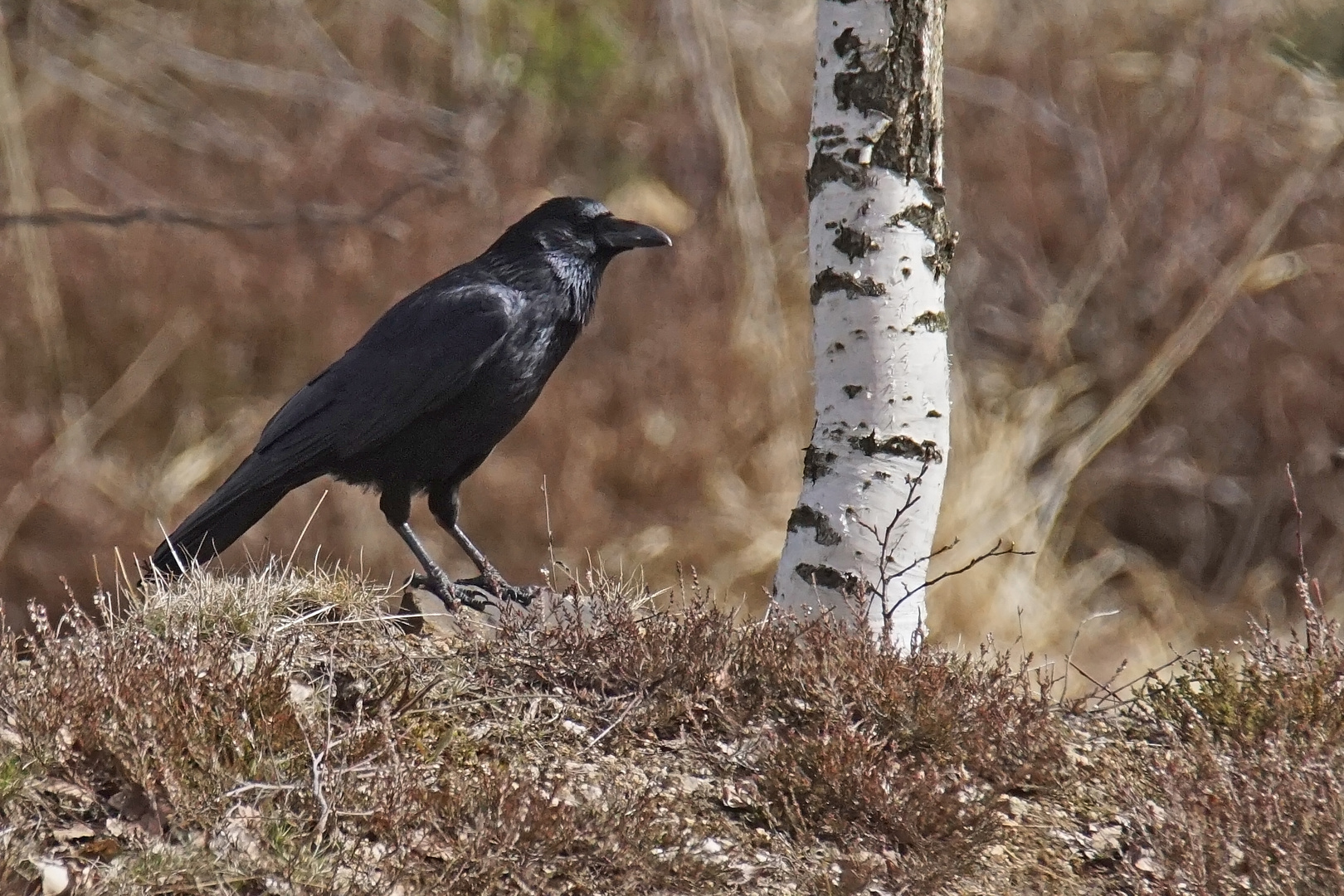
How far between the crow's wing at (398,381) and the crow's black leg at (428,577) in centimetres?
27

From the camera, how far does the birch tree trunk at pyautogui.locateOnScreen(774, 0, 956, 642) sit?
416 cm

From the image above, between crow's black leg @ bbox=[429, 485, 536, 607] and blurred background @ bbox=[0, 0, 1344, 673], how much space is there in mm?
3111

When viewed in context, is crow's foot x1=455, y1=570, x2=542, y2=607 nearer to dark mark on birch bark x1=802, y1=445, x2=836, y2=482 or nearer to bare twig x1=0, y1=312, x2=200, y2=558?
dark mark on birch bark x1=802, y1=445, x2=836, y2=482

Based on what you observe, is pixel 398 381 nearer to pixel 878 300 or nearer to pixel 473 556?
pixel 473 556

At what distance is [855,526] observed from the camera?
4.20 meters

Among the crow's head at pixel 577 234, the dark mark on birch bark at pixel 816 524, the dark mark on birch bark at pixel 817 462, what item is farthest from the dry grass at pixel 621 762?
the crow's head at pixel 577 234

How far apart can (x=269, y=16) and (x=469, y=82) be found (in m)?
Result: 2.11

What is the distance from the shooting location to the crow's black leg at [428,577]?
478cm

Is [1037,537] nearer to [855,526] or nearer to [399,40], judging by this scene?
[855,526]

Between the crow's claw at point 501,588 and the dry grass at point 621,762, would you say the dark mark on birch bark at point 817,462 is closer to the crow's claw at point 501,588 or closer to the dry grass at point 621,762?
the dry grass at point 621,762

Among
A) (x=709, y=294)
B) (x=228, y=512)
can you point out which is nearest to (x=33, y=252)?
(x=709, y=294)

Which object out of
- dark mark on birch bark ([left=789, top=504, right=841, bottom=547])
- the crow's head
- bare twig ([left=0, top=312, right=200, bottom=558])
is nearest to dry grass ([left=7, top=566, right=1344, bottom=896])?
dark mark on birch bark ([left=789, top=504, right=841, bottom=547])

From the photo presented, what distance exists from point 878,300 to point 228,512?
2.40 m

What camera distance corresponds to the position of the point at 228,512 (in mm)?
5035
